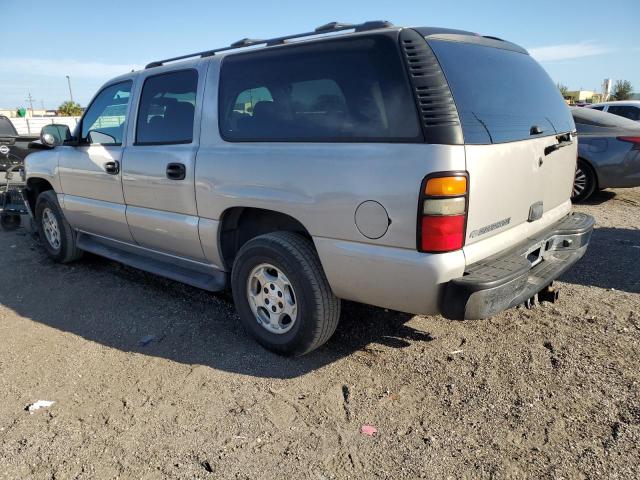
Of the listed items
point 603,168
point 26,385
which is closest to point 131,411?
point 26,385

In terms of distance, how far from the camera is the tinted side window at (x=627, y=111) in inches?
482

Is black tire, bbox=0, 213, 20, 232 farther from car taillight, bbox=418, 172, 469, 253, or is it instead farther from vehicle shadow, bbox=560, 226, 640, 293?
vehicle shadow, bbox=560, 226, 640, 293

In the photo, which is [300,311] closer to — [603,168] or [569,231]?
[569,231]

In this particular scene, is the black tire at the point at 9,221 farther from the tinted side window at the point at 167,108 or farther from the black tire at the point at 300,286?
the black tire at the point at 300,286

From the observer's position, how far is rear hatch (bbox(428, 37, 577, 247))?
266 cm

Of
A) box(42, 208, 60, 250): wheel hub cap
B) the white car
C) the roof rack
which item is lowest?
box(42, 208, 60, 250): wheel hub cap

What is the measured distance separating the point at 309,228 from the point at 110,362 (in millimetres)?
1680

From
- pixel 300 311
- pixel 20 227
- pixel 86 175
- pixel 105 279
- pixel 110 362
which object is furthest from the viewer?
pixel 20 227

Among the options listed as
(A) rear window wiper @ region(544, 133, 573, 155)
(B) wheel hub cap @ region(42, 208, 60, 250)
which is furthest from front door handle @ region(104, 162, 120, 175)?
(A) rear window wiper @ region(544, 133, 573, 155)

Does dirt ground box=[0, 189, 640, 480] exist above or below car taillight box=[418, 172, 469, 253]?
below

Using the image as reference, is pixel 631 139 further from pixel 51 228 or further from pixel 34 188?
pixel 34 188

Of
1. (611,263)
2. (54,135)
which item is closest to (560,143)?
(611,263)

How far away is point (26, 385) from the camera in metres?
3.16

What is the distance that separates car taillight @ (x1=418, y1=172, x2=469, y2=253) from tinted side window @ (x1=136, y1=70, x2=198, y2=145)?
6.45 feet
